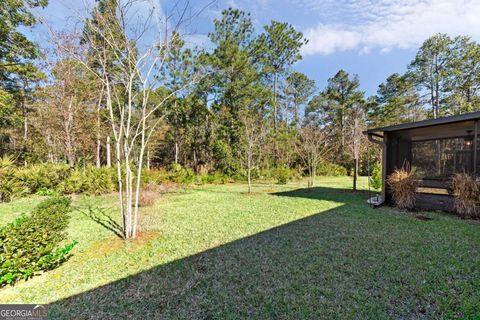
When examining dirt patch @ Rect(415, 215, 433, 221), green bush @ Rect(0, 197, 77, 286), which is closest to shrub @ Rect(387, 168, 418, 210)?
dirt patch @ Rect(415, 215, 433, 221)

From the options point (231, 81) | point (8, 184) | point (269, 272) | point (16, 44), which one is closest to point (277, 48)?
point (231, 81)

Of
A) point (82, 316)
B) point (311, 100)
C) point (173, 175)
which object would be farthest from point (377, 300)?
point (311, 100)

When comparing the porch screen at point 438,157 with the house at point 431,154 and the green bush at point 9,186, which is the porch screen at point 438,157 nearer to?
the house at point 431,154

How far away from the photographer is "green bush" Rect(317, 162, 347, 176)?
17391mm

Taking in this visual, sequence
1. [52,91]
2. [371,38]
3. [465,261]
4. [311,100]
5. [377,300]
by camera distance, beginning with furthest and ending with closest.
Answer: [311,100] < [52,91] < [371,38] < [465,261] < [377,300]

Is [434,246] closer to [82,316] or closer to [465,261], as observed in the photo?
[465,261]

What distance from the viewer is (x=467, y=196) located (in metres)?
4.59

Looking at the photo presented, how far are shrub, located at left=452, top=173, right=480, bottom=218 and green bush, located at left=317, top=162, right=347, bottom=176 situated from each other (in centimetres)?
1273

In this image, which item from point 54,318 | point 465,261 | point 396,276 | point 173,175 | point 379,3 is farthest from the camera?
point 173,175

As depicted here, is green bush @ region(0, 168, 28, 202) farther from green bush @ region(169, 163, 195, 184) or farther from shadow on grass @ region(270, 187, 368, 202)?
shadow on grass @ region(270, 187, 368, 202)

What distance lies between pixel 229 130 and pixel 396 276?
1328 cm

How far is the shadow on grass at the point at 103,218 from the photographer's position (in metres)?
4.03

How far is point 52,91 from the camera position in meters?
9.06

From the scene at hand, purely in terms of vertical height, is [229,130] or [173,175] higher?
[229,130]
